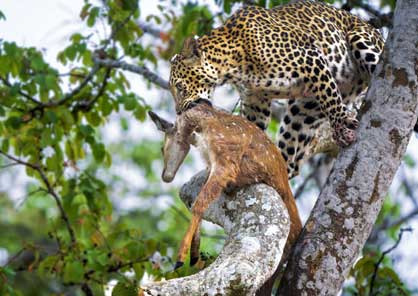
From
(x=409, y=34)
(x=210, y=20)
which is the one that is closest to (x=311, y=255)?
(x=409, y=34)

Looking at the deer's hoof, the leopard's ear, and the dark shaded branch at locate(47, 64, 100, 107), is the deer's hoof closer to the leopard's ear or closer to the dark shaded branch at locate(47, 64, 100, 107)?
the leopard's ear

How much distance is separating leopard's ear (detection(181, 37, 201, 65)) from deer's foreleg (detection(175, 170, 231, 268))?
1867 millimetres

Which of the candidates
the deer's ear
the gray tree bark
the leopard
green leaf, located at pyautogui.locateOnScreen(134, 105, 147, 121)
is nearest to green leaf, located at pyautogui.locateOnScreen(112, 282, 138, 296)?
the gray tree bark

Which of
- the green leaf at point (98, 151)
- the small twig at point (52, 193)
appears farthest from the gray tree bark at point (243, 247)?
the green leaf at point (98, 151)

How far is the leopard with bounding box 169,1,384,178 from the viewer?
6680 millimetres

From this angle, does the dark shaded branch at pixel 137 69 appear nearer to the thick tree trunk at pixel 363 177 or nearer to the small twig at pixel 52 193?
the small twig at pixel 52 193

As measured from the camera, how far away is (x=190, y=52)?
A: 688cm

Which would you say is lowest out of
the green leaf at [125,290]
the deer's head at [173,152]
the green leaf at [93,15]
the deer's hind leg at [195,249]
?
the green leaf at [125,290]

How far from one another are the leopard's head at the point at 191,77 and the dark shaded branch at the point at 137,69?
809 mm

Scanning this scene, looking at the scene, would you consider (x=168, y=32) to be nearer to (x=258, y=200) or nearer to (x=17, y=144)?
(x=17, y=144)

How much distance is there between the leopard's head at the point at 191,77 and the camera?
22.1 feet

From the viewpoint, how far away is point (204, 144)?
5.43 metres

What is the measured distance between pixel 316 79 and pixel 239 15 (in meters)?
0.90

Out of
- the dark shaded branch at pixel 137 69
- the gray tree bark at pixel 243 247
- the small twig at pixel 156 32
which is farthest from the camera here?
the small twig at pixel 156 32
